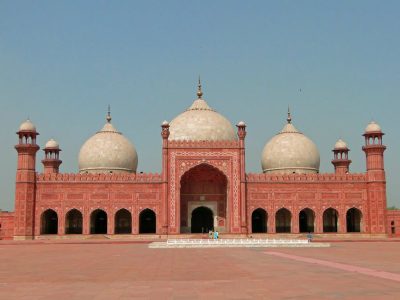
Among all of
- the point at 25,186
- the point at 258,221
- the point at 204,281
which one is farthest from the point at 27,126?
the point at 204,281

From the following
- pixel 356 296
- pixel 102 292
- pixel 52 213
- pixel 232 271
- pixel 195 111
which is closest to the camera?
pixel 356 296

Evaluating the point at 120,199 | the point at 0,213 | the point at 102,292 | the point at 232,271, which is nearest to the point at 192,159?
the point at 120,199

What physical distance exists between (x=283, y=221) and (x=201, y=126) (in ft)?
24.4

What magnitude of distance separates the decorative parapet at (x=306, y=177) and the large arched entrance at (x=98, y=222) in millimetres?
8882

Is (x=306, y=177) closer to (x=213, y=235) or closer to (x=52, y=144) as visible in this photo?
(x=213, y=235)

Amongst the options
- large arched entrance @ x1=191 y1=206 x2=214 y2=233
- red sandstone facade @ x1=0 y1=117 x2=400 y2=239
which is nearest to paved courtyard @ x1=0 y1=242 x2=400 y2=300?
red sandstone facade @ x1=0 y1=117 x2=400 y2=239

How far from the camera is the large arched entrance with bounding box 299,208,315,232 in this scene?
30.7 meters

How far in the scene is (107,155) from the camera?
107 ft

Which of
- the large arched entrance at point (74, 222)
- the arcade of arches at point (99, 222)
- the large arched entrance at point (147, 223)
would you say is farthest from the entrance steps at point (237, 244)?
the large arched entrance at point (74, 222)

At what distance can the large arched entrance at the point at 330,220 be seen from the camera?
103 ft

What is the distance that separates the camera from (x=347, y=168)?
35.4 m

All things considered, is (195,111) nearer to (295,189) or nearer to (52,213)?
(295,189)

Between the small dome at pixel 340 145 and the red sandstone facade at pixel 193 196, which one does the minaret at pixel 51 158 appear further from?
the small dome at pixel 340 145

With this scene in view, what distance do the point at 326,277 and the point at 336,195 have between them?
2275 cm
